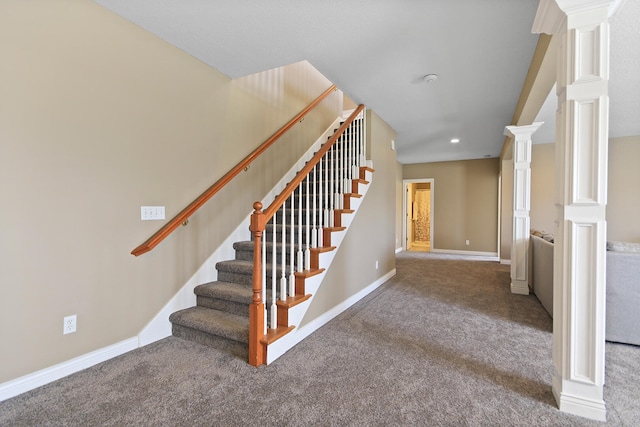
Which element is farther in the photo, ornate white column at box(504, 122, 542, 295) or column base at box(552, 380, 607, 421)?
ornate white column at box(504, 122, 542, 295)

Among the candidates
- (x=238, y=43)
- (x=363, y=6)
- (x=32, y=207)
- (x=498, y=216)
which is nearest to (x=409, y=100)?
(x=363, y=6)

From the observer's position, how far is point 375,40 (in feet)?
7.43

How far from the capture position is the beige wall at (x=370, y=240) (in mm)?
2893

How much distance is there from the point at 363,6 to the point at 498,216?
6.42 meters

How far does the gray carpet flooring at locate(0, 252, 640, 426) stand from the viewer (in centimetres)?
149

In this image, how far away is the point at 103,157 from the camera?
200cm

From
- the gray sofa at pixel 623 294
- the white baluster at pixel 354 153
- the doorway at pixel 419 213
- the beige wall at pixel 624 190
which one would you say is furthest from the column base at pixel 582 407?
the doorway at pixel 419 213

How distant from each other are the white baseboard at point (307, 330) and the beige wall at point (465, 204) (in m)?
4.56

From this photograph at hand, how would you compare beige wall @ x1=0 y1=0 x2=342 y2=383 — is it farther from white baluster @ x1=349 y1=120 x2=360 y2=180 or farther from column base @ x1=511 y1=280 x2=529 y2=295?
column base @ x1=511 y1=280 x2=529 y2=295

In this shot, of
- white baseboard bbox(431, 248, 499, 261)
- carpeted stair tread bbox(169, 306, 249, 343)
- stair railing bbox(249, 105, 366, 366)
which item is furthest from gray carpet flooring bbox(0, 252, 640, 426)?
white baseboard bbox(431, 248, 499, 261)

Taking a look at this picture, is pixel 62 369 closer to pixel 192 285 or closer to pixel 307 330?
pixel 192 285

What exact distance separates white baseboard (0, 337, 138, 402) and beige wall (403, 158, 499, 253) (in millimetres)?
7018

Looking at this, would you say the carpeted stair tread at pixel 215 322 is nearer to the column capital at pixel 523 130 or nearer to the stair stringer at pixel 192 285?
the stair stringer at pixel 192 285

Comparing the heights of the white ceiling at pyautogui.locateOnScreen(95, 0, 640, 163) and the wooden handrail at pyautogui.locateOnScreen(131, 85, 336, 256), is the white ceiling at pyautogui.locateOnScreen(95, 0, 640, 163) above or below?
above
